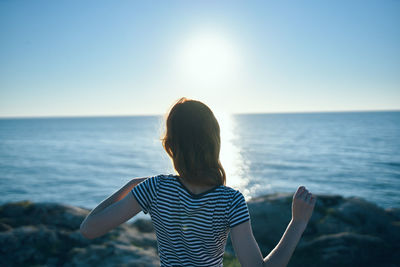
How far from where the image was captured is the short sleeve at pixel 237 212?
1.49m

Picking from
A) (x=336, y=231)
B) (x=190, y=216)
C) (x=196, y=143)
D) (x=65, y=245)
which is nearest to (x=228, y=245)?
(x=336, y=231)

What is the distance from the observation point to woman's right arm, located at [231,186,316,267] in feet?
4.65

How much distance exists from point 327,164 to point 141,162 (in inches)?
864

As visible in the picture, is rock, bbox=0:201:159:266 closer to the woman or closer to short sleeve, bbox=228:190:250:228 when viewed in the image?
the woman

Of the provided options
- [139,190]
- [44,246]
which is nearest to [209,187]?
[139,190]

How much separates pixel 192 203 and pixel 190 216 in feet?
0.30

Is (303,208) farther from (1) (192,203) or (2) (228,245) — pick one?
(2) (228,245)

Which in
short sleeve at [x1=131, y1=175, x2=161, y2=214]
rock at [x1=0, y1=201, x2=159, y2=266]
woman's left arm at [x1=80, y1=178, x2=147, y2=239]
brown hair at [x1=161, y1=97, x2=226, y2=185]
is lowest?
rock at [x1=0, y1=201, x2=159, y2=266]

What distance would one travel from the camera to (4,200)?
18.4 meters

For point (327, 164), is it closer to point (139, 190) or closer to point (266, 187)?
point (266, 187)

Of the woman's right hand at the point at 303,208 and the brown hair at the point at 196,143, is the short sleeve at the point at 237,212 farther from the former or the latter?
the woman's right hand at the point at 303,208

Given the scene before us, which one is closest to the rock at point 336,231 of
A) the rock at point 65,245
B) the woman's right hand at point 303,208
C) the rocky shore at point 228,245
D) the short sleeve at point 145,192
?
the rocky shore at point 228,245

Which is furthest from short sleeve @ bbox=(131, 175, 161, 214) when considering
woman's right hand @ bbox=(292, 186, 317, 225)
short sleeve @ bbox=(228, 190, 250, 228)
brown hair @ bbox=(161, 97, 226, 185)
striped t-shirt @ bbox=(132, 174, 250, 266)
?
woman's right hand @ bbox=(292, 186, 317, 225)

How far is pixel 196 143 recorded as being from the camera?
1635 mm
